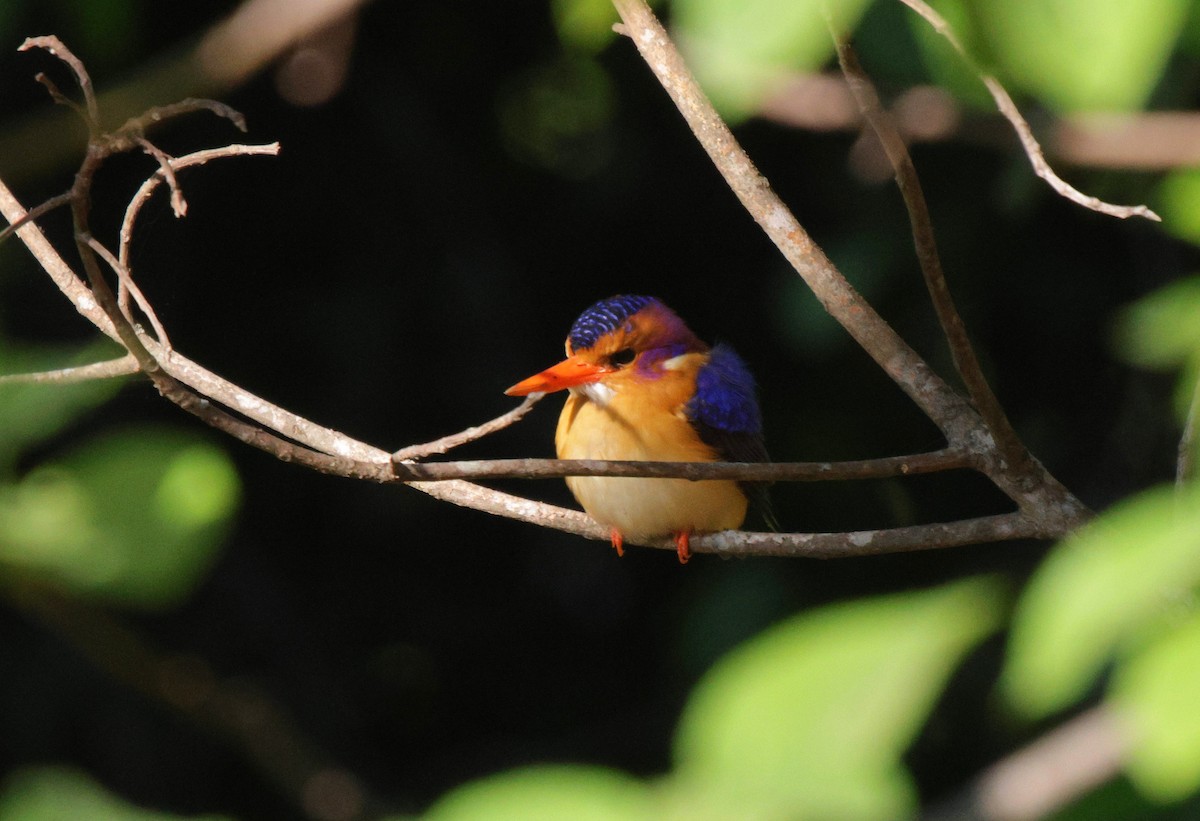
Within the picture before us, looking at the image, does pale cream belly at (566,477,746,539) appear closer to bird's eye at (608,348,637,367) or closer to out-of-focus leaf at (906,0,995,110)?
bird's eye at (608,348,637,367)

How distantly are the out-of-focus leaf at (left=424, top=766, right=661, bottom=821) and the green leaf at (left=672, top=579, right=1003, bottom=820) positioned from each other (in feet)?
0.09

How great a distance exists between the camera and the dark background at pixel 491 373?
11.4ft

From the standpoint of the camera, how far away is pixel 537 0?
12.7ft

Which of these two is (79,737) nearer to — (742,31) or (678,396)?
(678,396)

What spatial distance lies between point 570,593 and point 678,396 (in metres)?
1.51

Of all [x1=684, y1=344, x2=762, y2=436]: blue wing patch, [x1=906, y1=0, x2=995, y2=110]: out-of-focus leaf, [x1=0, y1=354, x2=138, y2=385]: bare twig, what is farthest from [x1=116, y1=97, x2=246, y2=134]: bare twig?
[x1=684, y1=344, x2=762, y2=436]: blue wing patch

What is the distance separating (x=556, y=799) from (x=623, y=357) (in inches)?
85.4

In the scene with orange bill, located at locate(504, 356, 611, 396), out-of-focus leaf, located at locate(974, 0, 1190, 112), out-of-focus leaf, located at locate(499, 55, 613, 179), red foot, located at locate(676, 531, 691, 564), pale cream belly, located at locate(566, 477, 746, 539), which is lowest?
out-of-focus leaf, located at locate(974, 0, 1190, 112)

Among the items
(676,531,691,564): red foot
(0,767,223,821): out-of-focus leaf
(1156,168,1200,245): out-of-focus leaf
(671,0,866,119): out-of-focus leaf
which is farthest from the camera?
(676,531,691,564): red foot

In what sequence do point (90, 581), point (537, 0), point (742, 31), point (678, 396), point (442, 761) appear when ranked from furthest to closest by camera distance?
point (442, 761)
point (537, 0)
point (678, 396)
point (90, 581)
point (742, 31)

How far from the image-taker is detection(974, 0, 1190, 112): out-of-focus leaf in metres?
0.49

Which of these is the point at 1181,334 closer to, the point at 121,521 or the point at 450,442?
the point at 121,521

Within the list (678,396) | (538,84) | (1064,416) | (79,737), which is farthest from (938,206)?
(79,737)

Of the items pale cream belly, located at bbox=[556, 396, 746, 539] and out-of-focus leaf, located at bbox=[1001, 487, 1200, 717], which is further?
pale cream belly, located at bbox=[556, 396, 746, 539]
